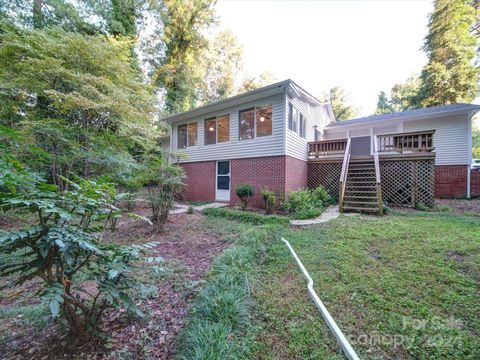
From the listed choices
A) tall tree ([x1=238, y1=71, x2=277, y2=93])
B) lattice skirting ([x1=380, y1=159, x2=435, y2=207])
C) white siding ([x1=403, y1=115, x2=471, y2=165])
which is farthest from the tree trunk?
white siding ([x1=403, y1=115, x2=471, y2=165])

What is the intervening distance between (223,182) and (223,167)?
0.69 m

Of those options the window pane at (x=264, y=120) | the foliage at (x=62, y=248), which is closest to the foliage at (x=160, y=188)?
the window pane at (x=264, y=120)

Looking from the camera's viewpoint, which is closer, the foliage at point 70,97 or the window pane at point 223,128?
the foliage at point 70,97

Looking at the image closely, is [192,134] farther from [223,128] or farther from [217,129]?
[223,128]

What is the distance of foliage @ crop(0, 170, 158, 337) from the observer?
4.05 ft

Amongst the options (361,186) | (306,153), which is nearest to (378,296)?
(361,186)

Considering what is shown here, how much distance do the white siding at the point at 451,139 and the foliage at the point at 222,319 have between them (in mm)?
12898

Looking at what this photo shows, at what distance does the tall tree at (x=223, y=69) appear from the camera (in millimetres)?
20109

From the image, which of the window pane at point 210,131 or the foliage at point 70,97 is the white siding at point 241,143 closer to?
the window pane at point 210,131

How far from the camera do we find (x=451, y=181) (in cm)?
1025

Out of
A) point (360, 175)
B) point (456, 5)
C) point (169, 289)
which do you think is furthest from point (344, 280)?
point (456, 5)

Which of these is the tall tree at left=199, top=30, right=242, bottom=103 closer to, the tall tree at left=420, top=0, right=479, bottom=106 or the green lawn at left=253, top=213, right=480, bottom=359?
the tall tree at left=420, top=0, right=479, bottom=106

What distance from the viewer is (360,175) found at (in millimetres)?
8383

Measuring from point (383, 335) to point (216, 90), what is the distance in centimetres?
2218
